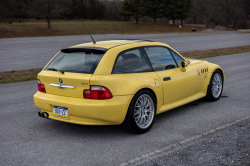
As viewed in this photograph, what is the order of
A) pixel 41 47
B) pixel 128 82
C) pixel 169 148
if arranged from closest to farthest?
1. pixel 169 148
2. pixel 128 82
3. pixel 41 47

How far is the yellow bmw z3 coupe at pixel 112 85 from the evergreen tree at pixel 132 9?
67.0 metres

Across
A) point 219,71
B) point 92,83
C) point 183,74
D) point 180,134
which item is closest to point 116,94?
point 92,83

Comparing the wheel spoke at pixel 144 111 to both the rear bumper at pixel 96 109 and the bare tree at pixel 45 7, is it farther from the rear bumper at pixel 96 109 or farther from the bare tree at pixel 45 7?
the bare tree at pixel 45 7

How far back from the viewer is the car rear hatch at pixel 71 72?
13.5 feet

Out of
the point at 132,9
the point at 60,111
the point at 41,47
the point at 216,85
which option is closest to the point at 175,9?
the point at 132,9

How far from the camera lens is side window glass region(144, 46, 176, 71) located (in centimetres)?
485

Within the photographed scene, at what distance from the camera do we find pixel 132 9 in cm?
7106

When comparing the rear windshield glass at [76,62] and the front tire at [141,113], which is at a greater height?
the rear windshield glass at [76,62]

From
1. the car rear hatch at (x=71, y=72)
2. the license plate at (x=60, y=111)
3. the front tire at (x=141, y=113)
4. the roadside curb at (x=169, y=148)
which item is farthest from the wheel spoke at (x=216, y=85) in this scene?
the license plate at (x=60, y=111)

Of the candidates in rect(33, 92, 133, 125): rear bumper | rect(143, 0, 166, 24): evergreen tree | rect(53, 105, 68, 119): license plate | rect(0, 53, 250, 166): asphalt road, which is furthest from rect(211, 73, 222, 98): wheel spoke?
rect(143, 0, 166, 24): evergreen tree

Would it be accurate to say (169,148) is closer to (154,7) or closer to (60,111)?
(60,111)

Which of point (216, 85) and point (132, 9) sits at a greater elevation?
point (132, 9)

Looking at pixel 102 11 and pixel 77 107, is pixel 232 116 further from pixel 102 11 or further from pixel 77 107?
pixel 102 11

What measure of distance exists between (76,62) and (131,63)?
35.5 inches
